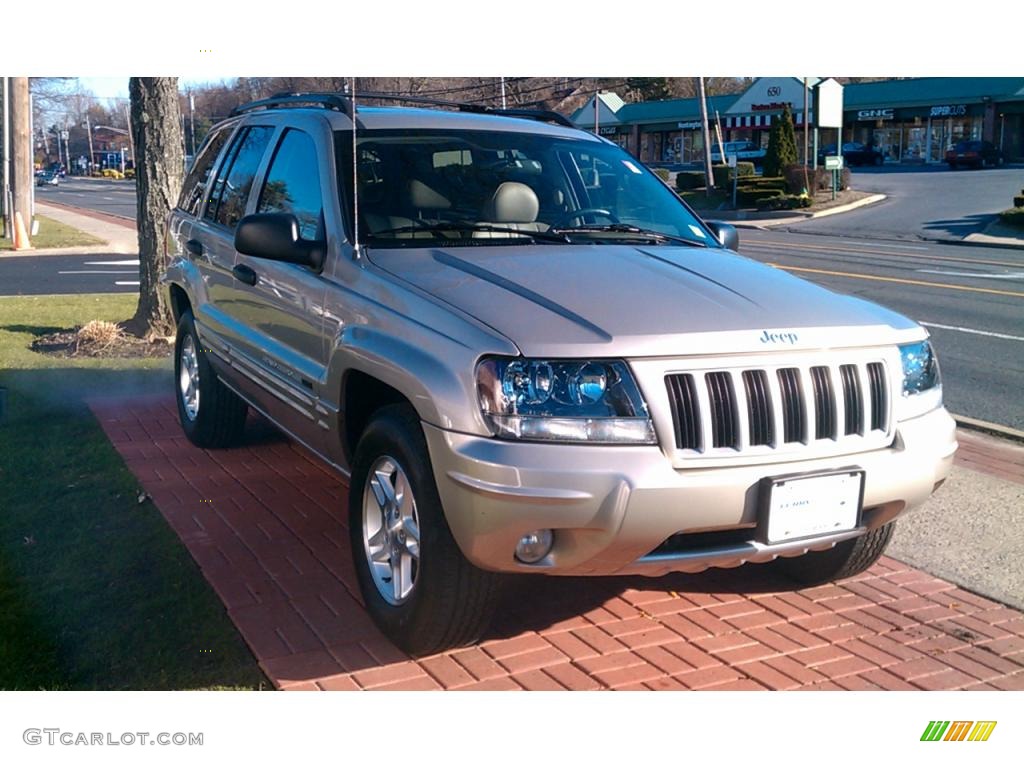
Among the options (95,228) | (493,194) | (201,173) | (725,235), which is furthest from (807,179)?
(493,194)

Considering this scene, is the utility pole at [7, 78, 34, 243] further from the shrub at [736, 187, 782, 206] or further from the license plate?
the license plate

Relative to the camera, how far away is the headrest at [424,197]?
15.1 ft

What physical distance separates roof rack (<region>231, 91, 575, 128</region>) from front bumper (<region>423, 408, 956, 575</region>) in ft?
6.88

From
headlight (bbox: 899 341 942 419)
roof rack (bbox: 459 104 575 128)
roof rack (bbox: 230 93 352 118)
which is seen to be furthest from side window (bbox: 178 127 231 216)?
headlight (bbox: 899 341 942 419)

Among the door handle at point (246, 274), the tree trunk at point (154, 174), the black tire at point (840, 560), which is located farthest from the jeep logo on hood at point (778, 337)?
the tree trunk at point (154, 174)

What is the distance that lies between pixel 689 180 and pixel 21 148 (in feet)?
86.6

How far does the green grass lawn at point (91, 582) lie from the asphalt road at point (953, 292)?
5944mm

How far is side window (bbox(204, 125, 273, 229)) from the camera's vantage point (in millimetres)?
5590

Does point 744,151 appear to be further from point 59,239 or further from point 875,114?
point 59,239

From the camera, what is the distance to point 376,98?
5.15 m

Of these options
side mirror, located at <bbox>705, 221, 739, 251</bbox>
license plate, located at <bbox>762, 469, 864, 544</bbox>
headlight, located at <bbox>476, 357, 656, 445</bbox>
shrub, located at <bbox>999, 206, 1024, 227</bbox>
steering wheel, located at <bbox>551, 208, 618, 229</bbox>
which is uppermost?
steering wheel, located at <bbox>551, 208, 618, 229</bbox>

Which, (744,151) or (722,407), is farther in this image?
(744,151)
